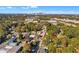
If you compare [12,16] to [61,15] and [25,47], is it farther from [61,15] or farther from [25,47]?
[61,15]

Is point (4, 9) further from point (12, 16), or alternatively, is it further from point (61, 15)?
point (61, 15)
